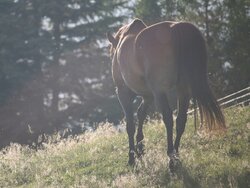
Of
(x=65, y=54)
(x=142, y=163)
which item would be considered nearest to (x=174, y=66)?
(x=142, y=163)

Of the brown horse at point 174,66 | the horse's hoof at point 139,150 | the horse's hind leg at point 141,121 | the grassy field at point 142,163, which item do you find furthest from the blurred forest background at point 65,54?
the brown horse at point 174,66

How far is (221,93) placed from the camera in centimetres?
2527

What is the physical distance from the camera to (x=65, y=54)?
3372 centimetres

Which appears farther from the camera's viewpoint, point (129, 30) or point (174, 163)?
point (129, 30)

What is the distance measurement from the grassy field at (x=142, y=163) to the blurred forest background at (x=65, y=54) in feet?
57.9

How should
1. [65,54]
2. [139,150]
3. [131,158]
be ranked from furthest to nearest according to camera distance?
[65,54]
[139,150]
[131,158]

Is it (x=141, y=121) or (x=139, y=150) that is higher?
(x=141, y=121)

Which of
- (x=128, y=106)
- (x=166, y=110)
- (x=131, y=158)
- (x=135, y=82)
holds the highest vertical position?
(x=135, y=82)

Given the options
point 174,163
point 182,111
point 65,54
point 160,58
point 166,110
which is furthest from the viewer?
point 65,54

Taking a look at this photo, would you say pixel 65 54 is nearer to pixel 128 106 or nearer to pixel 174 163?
pixel 128 106

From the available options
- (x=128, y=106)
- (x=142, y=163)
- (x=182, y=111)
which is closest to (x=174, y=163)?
(x=142, y=163)

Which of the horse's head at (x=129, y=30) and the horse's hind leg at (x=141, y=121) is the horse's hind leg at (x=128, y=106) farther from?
the horse's head at (x=129, y=30)

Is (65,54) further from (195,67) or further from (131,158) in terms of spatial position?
(195,67)

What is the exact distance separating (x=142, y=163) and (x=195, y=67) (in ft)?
6.27
